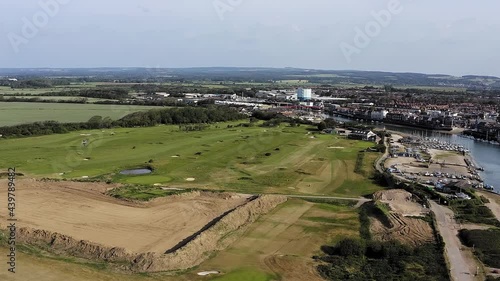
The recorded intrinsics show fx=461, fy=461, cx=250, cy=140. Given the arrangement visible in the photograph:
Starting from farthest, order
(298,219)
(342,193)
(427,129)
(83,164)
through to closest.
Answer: (427,129) < (83,164) < (342,193) < (298,219)

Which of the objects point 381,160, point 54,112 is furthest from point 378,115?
point 54,112

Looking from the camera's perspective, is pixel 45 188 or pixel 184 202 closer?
pixel 184 202

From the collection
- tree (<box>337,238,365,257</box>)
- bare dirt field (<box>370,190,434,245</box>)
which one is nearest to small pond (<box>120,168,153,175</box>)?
bare dirt field (<box>370,190,434,245</box>)

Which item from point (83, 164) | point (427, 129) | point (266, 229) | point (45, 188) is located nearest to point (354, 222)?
point (266, 229)

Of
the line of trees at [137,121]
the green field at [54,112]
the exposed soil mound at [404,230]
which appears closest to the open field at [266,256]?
the exposed soil mound at [404,230]

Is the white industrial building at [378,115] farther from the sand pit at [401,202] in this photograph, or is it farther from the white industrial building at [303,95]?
the sand pit at [401,202]

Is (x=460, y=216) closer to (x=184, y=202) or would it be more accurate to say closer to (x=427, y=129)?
(x=184, y=202)

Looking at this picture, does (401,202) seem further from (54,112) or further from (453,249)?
(54,112)

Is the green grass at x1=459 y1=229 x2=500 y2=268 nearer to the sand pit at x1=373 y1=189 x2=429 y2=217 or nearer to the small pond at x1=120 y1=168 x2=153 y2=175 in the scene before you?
the sand pit at x1=373 y1=189 x2=429 y2=217
